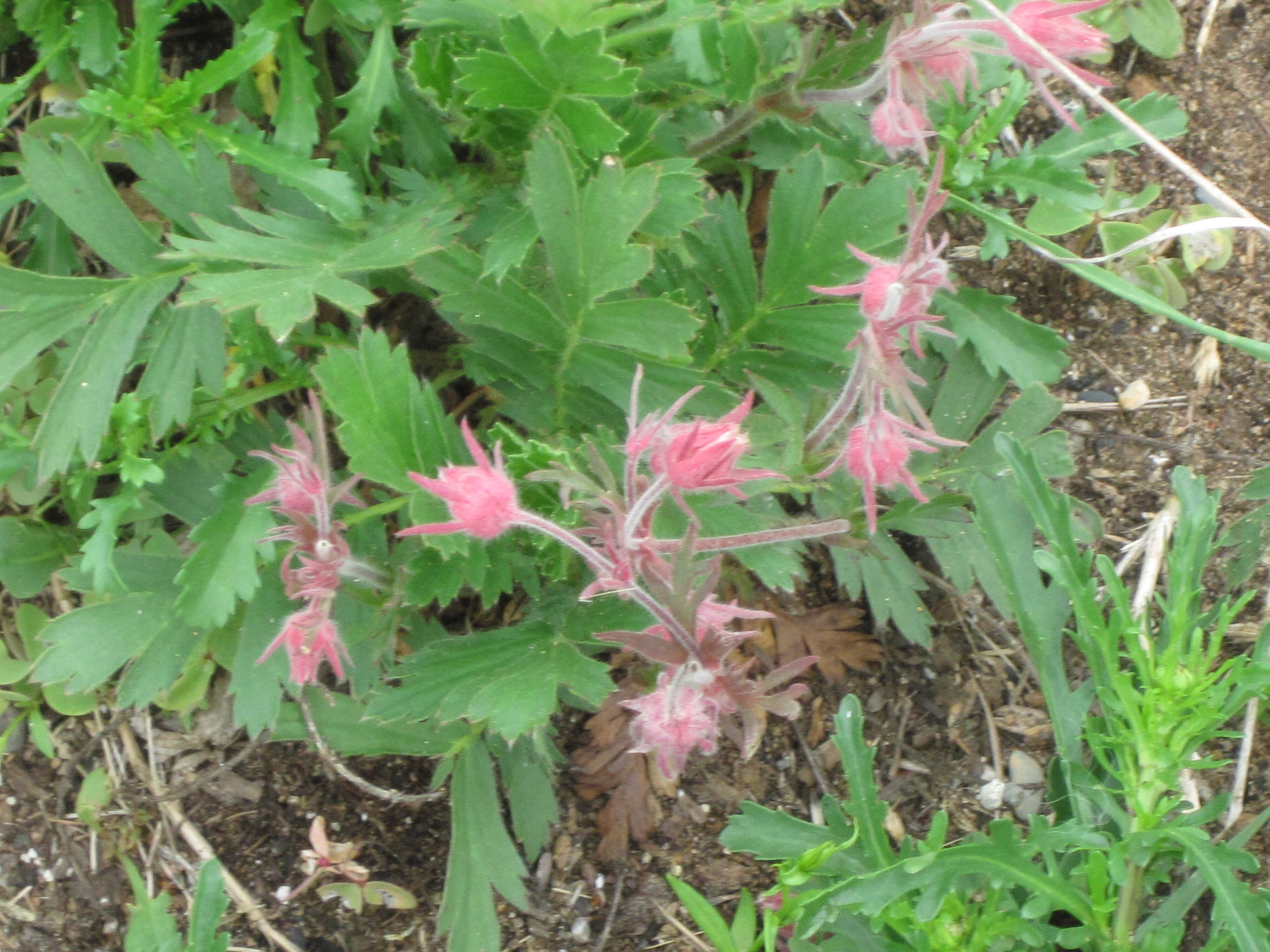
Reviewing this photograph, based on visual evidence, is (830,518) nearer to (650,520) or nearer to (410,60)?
(650,520)

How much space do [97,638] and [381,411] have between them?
0.65 metres

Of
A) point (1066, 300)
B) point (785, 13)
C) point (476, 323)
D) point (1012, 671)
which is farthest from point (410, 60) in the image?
point (1012, 671)

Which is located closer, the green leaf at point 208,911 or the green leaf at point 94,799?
the green leaf at point 208,911

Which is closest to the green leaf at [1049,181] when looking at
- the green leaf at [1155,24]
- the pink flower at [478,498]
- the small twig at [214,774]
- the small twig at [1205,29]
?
the green leaf at [1155,24]

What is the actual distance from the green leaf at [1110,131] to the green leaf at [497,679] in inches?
52.6

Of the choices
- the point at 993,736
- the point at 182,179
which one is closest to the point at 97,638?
the point at 182,179

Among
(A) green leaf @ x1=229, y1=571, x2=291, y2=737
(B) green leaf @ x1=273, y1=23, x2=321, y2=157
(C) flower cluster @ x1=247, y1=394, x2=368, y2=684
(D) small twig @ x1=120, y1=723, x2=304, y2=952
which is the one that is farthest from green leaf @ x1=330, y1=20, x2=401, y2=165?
(D) small twig @ x1=120, y1=723, x2=304, y2=952

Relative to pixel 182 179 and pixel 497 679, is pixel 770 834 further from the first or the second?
pixel 182 179

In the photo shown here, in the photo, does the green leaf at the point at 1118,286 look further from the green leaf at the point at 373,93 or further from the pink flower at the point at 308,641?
the pink flower at the point at 308,641

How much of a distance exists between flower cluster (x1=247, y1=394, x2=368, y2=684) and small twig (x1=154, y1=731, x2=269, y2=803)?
2.20ft

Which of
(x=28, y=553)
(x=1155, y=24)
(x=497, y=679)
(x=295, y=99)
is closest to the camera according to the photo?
(x=497, y=679)

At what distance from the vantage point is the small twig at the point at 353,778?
1.99 m

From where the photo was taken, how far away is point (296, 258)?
5.58 ft

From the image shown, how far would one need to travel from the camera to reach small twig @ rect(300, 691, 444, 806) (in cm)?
199
